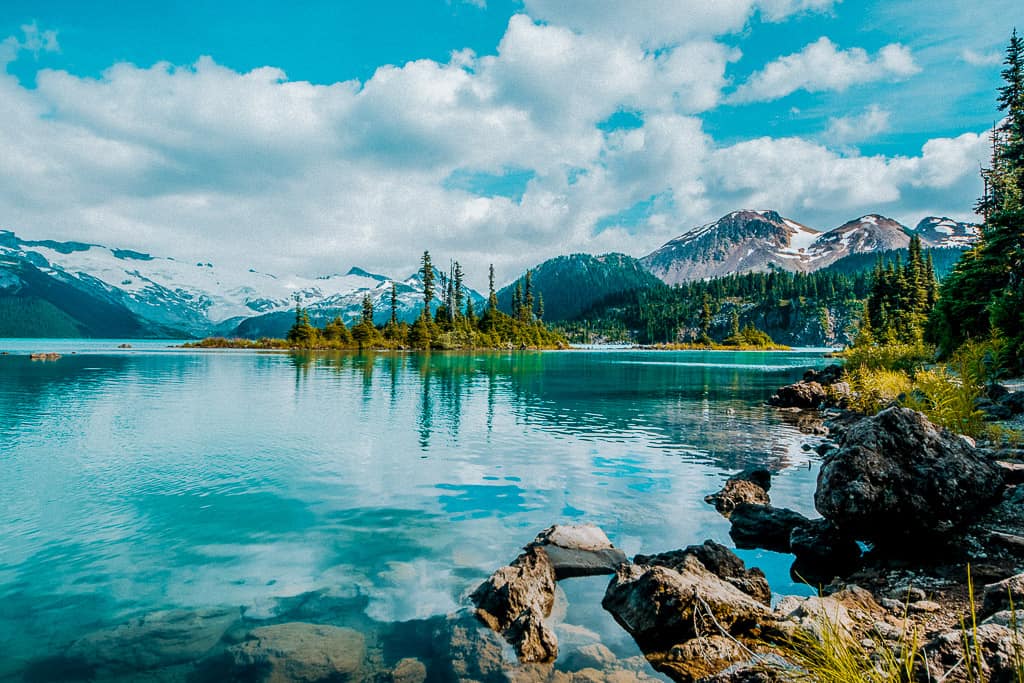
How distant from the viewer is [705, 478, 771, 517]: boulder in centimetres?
1736

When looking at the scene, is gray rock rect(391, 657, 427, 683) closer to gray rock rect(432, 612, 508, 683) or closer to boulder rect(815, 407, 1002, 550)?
gray rock rect(432, 612, 508, 683)

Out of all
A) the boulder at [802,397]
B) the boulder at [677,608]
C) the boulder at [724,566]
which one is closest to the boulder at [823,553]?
the boulder at [724,566]

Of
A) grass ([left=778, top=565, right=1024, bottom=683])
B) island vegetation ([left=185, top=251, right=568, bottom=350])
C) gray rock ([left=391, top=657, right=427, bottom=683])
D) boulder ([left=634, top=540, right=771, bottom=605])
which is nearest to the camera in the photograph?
grass ([left=778, top=565, right=1024, bottom=683])

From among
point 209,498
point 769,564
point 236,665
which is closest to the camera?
point 236,665

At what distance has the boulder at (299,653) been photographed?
28.8 feet

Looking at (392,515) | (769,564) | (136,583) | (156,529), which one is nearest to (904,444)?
(769,564)

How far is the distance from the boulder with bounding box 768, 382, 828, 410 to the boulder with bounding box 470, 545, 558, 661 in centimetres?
3922

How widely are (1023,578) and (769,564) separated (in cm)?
605

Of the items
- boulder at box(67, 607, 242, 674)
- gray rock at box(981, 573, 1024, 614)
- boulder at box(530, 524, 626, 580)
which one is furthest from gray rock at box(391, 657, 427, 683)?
gray rock at box(981, 573, 1024, 614)

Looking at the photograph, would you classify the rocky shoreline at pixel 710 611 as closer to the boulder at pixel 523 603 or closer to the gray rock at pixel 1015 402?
the boulder at pixel 523 603

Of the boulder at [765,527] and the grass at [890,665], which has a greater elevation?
the grass at [890,665]

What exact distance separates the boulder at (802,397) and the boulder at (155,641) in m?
43.9

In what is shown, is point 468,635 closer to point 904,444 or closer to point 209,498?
point 904,444

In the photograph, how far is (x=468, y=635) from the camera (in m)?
9.89
